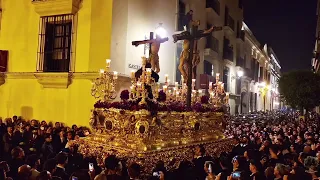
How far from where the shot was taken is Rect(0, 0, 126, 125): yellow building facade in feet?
44.8

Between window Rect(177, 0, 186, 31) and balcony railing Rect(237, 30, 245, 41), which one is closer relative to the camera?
window Rect(177, 0, 186, 31)

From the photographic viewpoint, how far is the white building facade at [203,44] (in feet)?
46.9

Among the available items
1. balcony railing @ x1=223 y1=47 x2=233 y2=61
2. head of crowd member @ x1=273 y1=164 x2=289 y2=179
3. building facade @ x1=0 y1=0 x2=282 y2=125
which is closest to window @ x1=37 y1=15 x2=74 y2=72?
building facade @ x1=0 y1=0 x2=282 y2=125

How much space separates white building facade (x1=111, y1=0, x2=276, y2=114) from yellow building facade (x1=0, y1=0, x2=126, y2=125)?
2.34 feet

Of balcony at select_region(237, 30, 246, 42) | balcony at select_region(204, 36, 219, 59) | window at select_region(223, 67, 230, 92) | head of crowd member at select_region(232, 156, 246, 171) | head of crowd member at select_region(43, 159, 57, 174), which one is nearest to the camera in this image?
head of crowd member at select_region(43, 159, 57, 174)

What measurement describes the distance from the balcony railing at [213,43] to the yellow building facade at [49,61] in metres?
10.8

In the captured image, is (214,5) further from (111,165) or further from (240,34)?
(111,165)

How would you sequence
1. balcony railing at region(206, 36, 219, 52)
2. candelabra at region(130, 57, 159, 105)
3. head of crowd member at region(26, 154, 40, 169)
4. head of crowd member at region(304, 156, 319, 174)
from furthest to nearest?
balcony railing at region(206, 36, 219, 52), candelabra at region(130, 57, 159, 105), head of crowd member at region(26, 154, 40, 169), head of crowd member at region(304, 156, 319, 174)

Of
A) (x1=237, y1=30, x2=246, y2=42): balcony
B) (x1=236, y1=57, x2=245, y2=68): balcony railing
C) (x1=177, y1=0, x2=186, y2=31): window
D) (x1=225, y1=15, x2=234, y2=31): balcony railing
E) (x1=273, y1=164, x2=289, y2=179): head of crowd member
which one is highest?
(x1=225, y1=15, x2=234, y2=31): balcony railing

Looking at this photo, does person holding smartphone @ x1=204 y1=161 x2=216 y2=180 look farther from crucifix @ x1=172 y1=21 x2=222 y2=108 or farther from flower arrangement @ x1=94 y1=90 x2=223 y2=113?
crucifix @ x1=172 y1=21 x2=222 y2=108

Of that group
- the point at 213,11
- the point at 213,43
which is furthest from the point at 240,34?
the point at 213,43

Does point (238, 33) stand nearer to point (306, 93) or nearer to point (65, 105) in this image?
point (306, 93)

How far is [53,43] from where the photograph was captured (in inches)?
587

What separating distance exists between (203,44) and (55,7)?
36.6 feet
